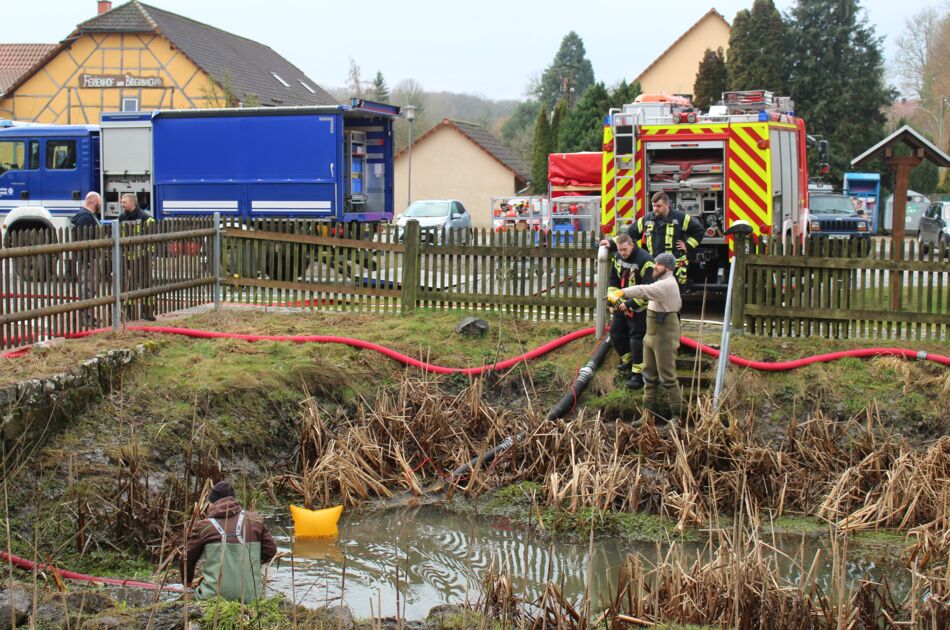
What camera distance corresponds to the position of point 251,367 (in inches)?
431

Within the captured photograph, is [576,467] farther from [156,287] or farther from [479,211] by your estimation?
[479,211]

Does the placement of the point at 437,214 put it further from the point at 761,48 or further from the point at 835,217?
the point at 761,48

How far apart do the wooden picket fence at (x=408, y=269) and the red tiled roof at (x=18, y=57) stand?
125 feet

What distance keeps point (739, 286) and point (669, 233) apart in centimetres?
119

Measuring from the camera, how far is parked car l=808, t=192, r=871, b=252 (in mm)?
27933

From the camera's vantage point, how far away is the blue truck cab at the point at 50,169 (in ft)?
70.5

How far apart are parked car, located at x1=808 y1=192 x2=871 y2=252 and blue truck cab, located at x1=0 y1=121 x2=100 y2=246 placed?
16438mm

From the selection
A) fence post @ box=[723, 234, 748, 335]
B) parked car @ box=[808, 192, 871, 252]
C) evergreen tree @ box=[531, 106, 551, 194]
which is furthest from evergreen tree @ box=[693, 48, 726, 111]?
fence post @ box=[723, 234, 748, 335]

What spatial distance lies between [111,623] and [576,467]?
4.47 metres

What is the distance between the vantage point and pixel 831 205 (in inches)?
1193

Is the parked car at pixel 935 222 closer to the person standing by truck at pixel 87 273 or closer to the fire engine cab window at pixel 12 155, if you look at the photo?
the fire engine cab window at pixel 12 155

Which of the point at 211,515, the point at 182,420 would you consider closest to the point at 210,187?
the point at 182,420

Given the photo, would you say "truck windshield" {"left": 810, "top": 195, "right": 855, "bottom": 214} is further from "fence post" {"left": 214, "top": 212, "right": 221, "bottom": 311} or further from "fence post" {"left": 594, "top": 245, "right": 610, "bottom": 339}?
"fence post" {"left": 214, "top": 212, "right": 221, "bottom": 311}

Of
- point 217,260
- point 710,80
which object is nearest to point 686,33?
point 710,80
